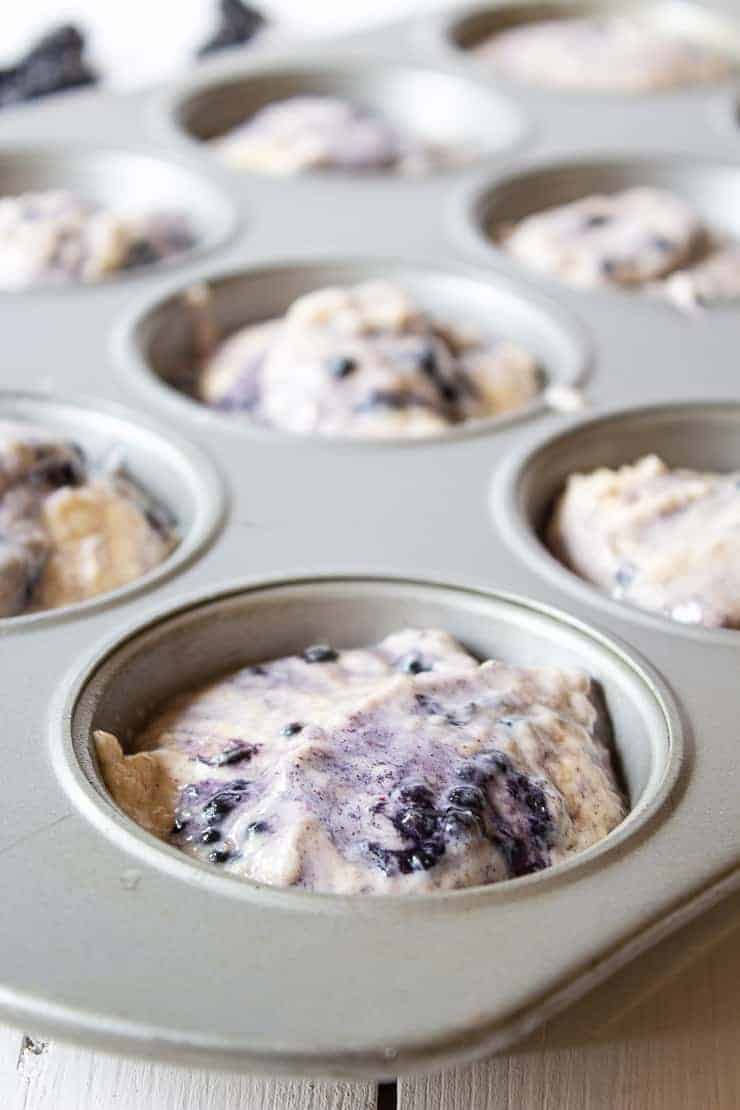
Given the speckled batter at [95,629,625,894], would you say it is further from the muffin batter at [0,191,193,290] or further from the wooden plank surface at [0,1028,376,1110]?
the muffin batter at [0,191,193,290]

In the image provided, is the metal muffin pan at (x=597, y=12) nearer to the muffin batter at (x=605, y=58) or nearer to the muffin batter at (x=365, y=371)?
the muffin batter at (x=605, y=58)

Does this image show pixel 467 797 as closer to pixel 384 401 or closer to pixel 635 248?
pixel 384 401

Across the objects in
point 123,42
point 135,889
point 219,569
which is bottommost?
point 123,42

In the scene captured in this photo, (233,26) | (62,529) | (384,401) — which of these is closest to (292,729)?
(62,529)

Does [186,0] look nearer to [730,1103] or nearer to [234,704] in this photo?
[234,704]

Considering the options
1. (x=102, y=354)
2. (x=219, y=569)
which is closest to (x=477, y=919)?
(x=219, y=569)

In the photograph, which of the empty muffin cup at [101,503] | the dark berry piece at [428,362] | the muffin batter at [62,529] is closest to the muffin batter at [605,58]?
the dark berry piece at [428,362]
